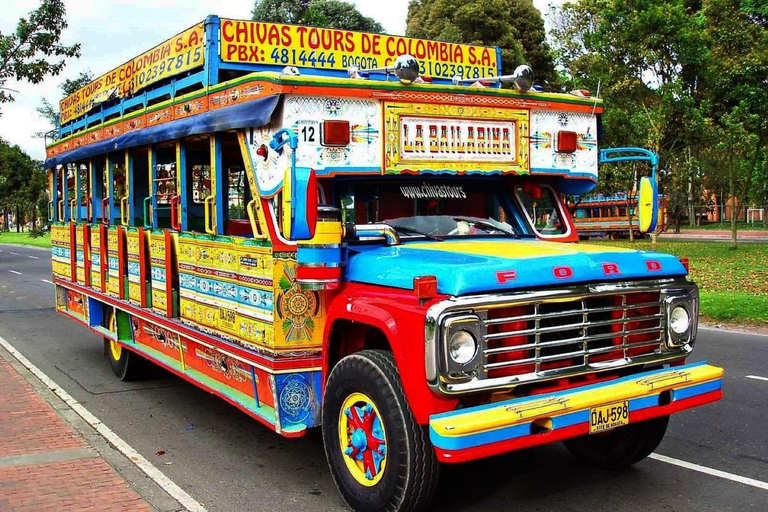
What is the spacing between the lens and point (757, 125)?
22.9 m

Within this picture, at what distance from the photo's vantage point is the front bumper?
12.4 feet

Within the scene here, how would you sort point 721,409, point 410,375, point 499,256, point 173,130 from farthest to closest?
point 721,409
point 173,130
point 499,256
point 410,375

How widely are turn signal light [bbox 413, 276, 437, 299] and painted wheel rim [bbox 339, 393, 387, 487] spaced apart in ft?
2.44

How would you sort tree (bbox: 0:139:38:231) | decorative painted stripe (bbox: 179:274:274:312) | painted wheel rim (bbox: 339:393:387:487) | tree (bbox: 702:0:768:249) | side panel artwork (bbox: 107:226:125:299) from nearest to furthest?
painted wheel rim (bbox: 339:393:387:487)
decorative painted stripe (bbox: 179:274:274:312)
side panel artwork (bbox: 107:226:125:299)
tree (bbox: 702:0:768:249)
tree (bbox: 0:139:38:231)

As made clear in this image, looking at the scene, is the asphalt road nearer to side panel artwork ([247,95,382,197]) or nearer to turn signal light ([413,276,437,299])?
turn signal light ([413,276,437,299])

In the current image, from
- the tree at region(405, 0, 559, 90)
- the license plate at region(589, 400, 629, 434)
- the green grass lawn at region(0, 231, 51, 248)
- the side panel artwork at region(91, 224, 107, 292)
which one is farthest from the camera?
the green grass lawn at region(0, 231, 51, 248)

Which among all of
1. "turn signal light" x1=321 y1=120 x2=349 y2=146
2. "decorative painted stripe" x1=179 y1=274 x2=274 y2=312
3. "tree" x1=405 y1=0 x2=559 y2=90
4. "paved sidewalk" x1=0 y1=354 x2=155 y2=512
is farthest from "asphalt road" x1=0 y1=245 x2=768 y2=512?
"tree" x1=405 y1=0 x2=559 y2=90

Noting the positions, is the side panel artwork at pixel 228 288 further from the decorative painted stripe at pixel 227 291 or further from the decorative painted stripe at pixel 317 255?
the decorative painted stripe at pixel 317 255

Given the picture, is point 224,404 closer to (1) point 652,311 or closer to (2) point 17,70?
(1) point 652,311

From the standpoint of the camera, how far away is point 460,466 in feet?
18.3

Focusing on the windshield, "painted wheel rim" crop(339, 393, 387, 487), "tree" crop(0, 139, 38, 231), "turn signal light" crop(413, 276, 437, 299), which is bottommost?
"painted wheel rim" crop(339, 393, 387, 487)

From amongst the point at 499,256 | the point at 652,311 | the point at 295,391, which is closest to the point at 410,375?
the point at 499,256

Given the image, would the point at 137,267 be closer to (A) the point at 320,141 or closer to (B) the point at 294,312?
(B) the point at 294,312

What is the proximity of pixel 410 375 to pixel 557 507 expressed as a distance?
152cm
